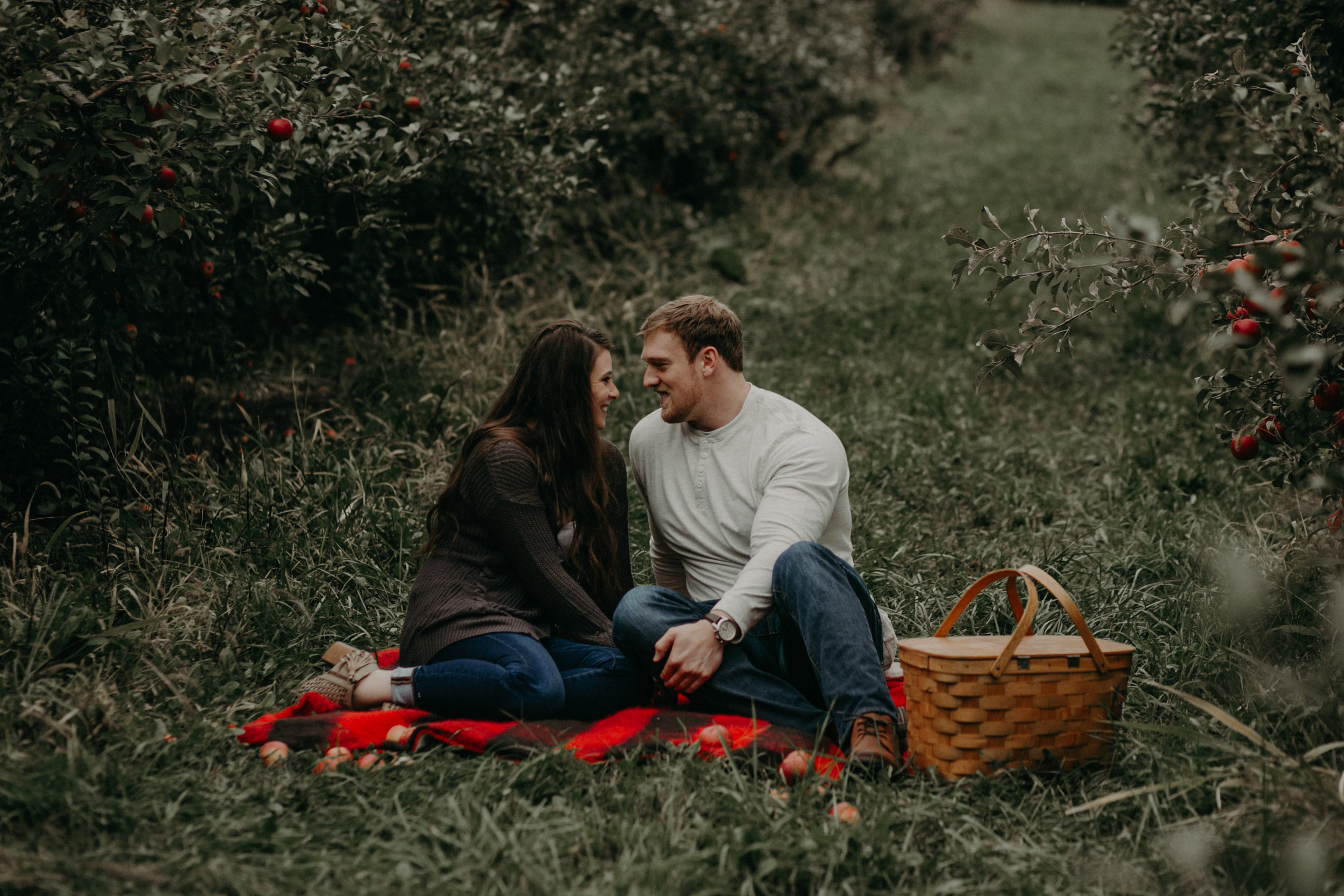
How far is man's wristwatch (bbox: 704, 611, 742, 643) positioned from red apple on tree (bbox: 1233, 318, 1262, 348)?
1402 mm

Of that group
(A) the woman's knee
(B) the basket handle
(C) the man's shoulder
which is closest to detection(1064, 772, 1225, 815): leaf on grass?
(B) the basket handle

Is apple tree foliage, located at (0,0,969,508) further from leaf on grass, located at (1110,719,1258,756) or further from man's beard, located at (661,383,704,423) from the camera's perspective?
leaf on grass, located at (1110,719,1258,756)

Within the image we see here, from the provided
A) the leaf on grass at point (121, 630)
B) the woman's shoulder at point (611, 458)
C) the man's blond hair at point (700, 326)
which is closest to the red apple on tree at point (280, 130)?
the man's blond hair at point (700, 326)

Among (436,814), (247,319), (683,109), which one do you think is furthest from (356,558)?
(683,109)

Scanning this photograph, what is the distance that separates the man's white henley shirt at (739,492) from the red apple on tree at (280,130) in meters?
1.41

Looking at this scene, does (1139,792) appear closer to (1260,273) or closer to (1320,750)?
(1320,750)

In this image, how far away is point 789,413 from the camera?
3227 millimetres

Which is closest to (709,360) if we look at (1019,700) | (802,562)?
(802,562)

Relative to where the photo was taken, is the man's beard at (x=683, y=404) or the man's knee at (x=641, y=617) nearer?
the man's knee at (x=641, y=617)

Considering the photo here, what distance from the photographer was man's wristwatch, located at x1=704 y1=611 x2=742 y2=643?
110 inches

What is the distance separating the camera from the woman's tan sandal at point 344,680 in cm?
300

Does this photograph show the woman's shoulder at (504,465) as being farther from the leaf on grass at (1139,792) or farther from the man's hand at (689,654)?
the leaf on grass at (1139,792)

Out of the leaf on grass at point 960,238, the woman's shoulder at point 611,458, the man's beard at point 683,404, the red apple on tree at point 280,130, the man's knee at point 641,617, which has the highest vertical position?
the red apple on tree at point 280,130

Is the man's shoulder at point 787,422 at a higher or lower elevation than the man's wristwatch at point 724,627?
higher
